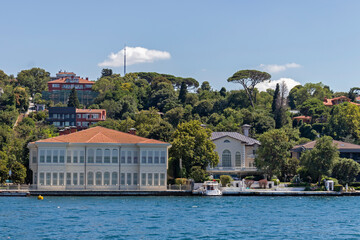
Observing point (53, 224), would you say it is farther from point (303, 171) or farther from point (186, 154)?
point (303, 171)

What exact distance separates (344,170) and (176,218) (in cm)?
3246

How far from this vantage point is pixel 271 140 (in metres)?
78.1

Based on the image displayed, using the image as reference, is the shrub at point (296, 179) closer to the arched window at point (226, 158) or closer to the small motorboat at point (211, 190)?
the small motorboat at point (211, 190)

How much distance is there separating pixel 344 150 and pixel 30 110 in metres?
77.1

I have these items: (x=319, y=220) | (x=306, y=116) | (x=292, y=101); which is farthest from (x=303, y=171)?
(x=292, y=101)

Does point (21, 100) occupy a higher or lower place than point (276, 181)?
higher

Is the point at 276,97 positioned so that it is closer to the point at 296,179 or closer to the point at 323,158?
the point at 296,179

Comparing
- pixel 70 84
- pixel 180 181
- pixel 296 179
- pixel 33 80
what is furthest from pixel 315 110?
pixel 33 80

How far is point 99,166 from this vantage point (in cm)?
7012

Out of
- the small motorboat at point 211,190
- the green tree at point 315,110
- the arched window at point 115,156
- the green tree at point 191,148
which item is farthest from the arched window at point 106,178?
the green tree at point 315,110

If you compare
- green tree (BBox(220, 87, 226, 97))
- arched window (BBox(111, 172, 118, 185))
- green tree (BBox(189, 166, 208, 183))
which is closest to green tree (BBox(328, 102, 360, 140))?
green tree (BBox(189, 166, 208, 183))

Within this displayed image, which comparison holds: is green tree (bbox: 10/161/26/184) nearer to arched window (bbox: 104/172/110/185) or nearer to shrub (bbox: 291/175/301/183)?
arched window (bbox: 104/172/110/185)

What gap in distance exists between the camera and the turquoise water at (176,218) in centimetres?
4097

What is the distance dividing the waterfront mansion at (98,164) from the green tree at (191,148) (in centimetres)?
406
